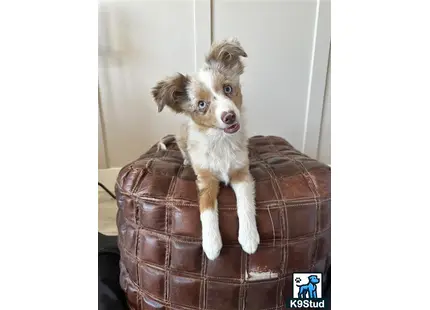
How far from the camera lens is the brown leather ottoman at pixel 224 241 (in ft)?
3.51

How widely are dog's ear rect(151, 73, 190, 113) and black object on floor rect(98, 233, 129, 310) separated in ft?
1.70

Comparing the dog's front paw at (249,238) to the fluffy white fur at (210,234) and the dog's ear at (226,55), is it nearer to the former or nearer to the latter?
the fluffy white fur at (210,234)

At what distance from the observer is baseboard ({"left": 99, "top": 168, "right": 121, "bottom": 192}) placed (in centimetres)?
144

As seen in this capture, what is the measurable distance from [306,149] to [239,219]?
75 cm

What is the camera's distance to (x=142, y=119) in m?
1.63

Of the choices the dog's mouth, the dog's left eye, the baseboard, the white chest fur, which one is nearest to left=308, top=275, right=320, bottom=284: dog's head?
the white chest fur

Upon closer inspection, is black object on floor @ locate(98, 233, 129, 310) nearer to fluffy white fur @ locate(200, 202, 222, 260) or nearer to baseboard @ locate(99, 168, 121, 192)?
baseboard @ locate(99, 168, 121, 192)

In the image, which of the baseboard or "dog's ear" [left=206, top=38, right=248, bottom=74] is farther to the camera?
the baseboard

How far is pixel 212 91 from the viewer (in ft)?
3.60

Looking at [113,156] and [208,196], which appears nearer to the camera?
[208,196]

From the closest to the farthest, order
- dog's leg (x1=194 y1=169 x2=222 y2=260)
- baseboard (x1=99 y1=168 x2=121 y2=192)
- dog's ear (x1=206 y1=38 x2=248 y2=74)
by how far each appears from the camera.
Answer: dog's leg (x1=194 y1=169 x2=222 y2=260)
dog's ear (x1=206 y1=38 x2=248 y2=74)
baseboard (x1=99 y1=168 x2=121 y2=192)

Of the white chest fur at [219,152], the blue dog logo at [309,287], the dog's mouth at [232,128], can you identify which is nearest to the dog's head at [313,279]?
the blue dog logo at [309,287]
